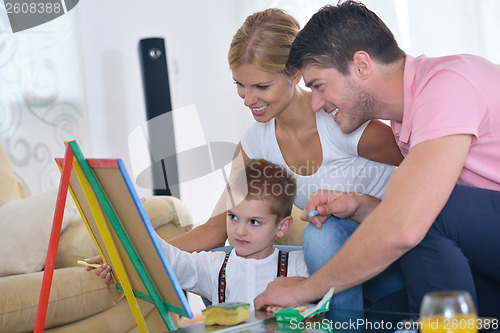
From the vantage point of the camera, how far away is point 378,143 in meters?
1.58

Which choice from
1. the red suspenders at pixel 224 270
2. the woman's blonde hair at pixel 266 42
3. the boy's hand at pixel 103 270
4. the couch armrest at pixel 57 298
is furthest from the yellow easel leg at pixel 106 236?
the woman's blonde hair at pixel 266 42

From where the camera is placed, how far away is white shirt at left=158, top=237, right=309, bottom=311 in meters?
1.49

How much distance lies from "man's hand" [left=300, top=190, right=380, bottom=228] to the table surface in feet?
1.05

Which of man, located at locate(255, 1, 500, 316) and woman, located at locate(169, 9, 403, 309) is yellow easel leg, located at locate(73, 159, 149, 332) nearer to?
man, located at locate(255, 1, 500, 316)

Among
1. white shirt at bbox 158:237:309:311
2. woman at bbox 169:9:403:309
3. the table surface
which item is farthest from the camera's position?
woman at bbox 169:9:403:309

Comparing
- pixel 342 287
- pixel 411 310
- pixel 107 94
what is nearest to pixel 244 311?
pixel 342 287

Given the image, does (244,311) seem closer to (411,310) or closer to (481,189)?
(411,310)

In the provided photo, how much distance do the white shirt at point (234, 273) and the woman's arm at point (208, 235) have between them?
0.09m

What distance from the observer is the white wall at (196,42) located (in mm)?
2775

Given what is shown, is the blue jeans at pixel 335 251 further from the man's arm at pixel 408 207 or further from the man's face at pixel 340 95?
the man's face at pixel 340 95

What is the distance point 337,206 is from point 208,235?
0.46m

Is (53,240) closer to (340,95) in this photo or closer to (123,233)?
(123,233)

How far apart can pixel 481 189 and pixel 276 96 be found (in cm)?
69

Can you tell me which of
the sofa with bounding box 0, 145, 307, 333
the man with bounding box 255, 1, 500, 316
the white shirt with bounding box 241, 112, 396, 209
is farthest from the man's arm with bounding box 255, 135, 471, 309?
the sofa with bounding box 0, 145, 307, 333
